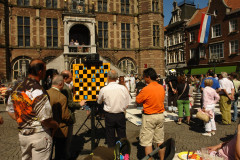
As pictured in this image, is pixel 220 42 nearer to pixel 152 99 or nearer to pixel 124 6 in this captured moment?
pixel 124 6

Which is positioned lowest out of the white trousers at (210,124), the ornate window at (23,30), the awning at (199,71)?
the white trousers at (210,124)

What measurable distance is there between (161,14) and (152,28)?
99.6 inches

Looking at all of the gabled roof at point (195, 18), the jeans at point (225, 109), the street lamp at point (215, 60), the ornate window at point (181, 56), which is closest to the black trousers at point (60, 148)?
the jeans at point (225, 109)

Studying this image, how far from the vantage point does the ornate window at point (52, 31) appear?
19.7 meters

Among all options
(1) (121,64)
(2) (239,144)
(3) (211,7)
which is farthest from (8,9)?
(3) (211,7)

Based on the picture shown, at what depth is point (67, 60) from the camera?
17906 millimetres

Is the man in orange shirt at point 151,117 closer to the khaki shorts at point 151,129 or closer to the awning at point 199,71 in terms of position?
the khaki shorts at point 151,129

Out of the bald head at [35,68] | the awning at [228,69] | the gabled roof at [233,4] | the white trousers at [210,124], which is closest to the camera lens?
the bald head at [35,68]

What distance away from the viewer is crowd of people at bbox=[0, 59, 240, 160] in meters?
2.18

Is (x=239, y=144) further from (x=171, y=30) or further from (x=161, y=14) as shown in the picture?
(x=171, y=30)

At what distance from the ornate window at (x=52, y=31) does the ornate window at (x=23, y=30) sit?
2.09m

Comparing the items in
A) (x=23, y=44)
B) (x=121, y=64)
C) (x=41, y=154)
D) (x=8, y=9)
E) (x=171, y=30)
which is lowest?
(x=41, y=154)

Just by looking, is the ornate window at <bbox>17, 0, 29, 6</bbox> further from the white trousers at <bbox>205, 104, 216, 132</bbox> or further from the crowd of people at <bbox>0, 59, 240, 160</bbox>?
the white trousers at <bbox>205, 104, 216, 132</bbox>

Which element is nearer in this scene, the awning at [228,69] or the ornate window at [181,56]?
the awning at [228,69]
